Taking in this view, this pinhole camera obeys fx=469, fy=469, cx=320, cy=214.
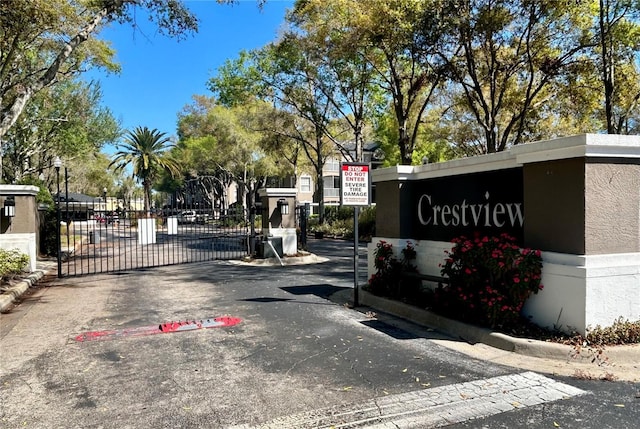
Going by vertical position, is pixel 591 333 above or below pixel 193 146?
below

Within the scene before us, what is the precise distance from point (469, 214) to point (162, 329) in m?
4.87

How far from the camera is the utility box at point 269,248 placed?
607 inches

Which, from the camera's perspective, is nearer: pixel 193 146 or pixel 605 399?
pixel 605 399

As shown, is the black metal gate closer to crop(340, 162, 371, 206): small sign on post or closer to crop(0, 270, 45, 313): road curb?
crop(0, 270, 45, 313): road curb

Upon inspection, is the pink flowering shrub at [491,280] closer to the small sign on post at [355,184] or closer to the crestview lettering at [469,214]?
the crestview lettering at [469,214]

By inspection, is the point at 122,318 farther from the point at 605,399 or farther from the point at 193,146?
the point at 193,146

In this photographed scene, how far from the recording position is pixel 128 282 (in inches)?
467

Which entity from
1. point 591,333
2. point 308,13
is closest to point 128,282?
point 591,333

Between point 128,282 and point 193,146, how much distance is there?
33841 millimetres

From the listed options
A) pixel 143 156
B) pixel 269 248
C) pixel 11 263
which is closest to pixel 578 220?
pixel 269 248

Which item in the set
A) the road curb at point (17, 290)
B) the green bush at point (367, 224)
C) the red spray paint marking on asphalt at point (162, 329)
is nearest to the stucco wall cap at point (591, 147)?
the red spray paint marking on asphalt at point (162, 329)

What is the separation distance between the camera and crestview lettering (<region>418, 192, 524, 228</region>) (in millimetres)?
6457

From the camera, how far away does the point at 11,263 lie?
1106 cm

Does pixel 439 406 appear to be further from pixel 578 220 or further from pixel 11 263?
pixel 11 263
